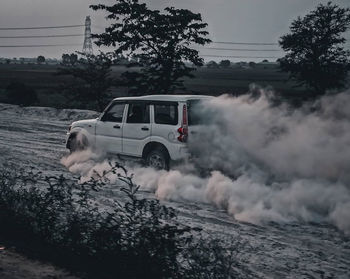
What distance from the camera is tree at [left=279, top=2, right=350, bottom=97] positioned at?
33.4 meters

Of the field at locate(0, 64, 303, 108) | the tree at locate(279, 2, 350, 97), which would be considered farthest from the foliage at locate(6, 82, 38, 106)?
the tree at locate(279, 2, 350, 97)

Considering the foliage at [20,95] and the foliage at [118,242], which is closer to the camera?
the foliage at [118,242]

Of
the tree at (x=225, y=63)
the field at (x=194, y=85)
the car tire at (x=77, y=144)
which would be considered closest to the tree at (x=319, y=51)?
the field at (x=194, y=85)

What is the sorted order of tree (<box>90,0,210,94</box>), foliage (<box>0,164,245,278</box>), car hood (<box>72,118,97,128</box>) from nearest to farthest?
foliage (<box>0,164,245,278</box>), car hood (<box>72,118,97,128</box>), tree (<box>90,0,210,94</box>)

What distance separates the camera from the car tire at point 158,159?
9.58 meters

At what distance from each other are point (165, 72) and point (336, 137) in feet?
58.2

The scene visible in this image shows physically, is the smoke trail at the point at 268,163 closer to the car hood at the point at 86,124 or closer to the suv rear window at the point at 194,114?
the suv rear window at the point at 194,114

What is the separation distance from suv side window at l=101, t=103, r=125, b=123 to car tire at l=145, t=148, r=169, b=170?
133 cm

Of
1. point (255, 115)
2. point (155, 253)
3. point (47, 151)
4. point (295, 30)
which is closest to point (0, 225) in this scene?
point (155, 253)

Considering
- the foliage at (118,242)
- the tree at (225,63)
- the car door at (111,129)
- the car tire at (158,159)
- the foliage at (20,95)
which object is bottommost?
the foliage at (118,242)

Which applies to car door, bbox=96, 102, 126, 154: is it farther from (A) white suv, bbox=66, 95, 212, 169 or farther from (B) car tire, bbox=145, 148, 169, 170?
(B) car tire, bbox=145, 148, 169, 170

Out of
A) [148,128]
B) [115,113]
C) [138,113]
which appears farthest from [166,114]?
[115,113]

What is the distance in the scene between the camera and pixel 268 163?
8609 millimetres

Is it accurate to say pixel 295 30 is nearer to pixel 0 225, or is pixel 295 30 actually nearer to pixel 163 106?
pixel 163 106
